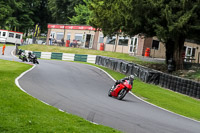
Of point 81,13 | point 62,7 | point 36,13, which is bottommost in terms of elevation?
point 81,13

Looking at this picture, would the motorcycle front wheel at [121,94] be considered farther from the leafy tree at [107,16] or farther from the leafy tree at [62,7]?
the leafy tree at [62,7]

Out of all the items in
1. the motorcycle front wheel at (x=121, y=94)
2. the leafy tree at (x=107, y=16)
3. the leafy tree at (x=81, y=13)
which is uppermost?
the leafy tree at (x=81, y=13)

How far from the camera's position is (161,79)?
2173 cm

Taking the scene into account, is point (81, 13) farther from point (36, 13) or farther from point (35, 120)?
point (35, 120)

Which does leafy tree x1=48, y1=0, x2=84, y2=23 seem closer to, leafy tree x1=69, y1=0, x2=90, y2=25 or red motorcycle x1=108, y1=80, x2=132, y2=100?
leafy tree x1=69, y1=0, x2=90, y2=25

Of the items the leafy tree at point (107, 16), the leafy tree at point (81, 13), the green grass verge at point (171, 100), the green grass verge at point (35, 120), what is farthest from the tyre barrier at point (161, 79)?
the leafy tree at point (81, 13)

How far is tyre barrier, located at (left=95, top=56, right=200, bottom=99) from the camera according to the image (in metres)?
18.6

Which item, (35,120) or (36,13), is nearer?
(35,120)

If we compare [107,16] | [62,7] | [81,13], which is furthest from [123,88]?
[62,7]

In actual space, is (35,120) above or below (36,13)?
below

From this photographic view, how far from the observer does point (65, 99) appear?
1174 centimetres

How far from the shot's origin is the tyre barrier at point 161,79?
1864 centimetres

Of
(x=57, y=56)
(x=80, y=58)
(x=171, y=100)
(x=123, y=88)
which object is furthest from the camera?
(x=57, y=56)

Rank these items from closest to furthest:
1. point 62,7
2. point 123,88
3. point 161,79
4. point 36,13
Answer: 1. point 123,88
2. point 161,79
3. point 62,7
4. point 36,13
